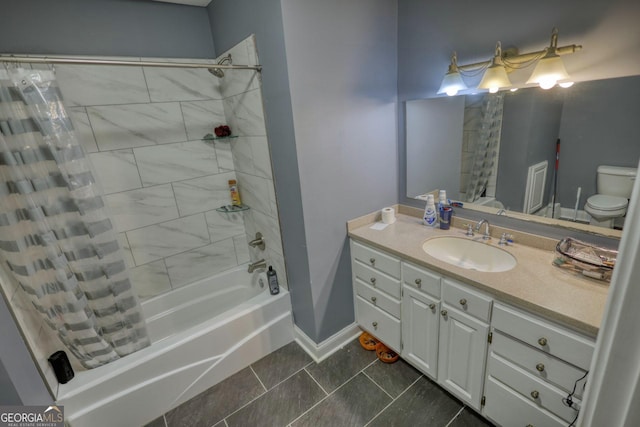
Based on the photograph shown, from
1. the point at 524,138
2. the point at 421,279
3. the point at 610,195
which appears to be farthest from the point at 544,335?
the point at 524,138

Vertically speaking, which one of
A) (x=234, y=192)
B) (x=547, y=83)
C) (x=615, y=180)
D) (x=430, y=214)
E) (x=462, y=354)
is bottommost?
(x=462, y=354)

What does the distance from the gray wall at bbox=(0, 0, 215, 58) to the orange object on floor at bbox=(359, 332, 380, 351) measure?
2371 mm

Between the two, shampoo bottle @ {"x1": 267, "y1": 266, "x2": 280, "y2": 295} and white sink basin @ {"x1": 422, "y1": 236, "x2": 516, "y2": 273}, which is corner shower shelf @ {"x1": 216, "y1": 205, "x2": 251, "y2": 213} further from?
white sink basin @ {"x1": 422, "y1": 236, "x2": 516, "y2": 273}

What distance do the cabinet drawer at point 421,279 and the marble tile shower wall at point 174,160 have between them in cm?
89

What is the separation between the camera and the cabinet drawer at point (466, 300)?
131 cm

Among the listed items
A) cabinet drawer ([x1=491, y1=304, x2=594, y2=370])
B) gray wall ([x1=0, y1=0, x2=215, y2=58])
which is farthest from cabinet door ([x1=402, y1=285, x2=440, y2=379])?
gray wall ([x1=0, y1=0, x2=215, y2=58])

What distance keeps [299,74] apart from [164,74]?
45.0 inches

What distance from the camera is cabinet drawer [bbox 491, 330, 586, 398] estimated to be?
3.57 ft

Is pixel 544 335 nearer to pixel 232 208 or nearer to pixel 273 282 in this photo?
pixel 273 282

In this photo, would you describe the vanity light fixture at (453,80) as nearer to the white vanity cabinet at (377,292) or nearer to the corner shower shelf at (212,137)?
the white vanity cabinet at (377,292)

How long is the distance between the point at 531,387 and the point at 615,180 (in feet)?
3.12

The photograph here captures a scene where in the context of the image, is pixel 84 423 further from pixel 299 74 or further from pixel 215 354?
pixel 299 74

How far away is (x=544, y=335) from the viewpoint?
1131 millimetres

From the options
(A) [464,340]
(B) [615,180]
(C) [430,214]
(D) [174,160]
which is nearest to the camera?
(B) [615,180]
